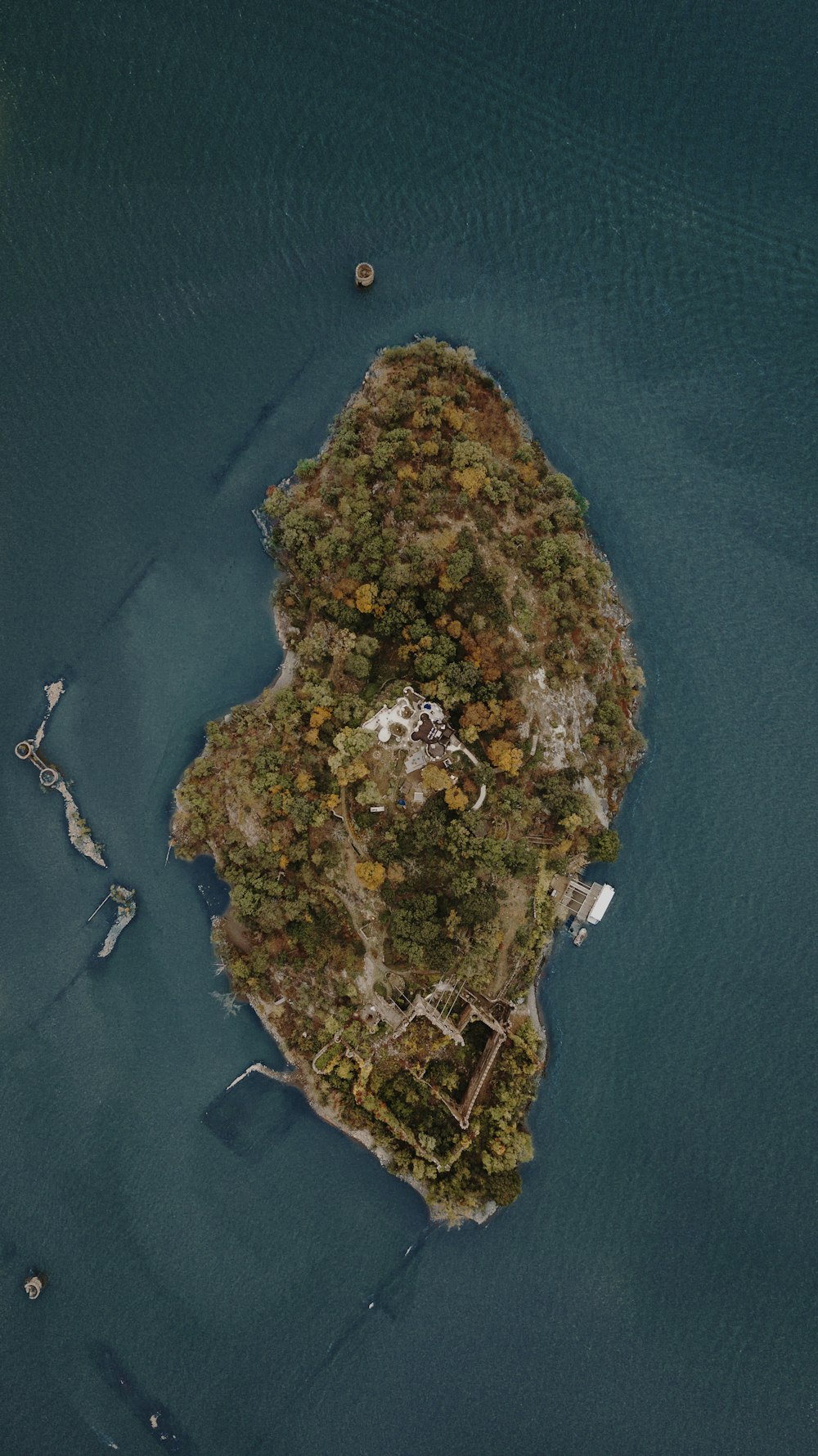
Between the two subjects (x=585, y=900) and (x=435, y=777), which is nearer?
(x=435, y=777)

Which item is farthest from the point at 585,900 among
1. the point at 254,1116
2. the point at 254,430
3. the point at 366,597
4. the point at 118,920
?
the point at 254,430

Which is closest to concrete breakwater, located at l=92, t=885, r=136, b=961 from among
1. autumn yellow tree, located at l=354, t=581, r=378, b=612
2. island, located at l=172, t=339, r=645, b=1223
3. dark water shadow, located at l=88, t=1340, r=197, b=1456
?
island, located at l=172, t=339, r=645, b=1223

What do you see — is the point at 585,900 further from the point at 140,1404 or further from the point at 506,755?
the point at 140,1404

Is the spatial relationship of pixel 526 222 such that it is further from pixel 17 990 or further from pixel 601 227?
pixel 17 990

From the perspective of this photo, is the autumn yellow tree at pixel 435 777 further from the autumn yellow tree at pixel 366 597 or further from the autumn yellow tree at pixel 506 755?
the autumn yellow tree at pixel 366 597

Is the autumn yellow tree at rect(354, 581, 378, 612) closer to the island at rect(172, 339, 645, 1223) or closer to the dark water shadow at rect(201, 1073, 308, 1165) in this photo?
the island at rect(172, 339, 645, 1223)
